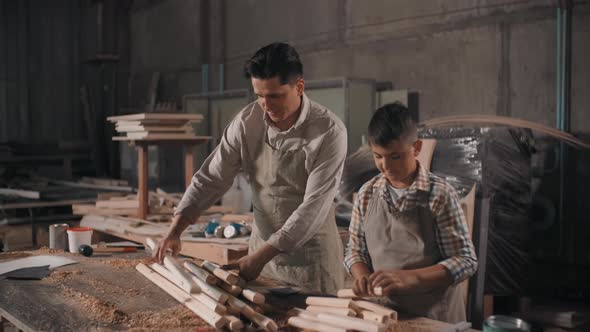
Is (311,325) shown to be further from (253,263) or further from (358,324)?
(253,263)

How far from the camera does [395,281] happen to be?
5.81ft

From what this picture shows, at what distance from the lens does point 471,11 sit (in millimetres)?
5316

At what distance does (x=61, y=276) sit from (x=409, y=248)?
59.5 inches

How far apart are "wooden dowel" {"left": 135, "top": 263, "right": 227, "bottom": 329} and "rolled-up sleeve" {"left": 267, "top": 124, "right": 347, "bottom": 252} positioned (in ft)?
1.26

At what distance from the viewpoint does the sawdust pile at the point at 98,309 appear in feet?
6.20

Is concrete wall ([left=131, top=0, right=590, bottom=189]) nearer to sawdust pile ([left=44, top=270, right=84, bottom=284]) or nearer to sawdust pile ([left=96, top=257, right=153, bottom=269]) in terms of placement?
sawdust pile ([left=96, top=257, right=153, bottom=269])

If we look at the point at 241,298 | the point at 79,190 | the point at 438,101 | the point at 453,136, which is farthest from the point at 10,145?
the point at 241,298

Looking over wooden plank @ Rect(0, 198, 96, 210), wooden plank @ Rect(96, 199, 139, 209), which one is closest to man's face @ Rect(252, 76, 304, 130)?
wooden plank @ Rect(96, 199, 139, 209)

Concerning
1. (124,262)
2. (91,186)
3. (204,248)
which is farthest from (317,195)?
(91,186)

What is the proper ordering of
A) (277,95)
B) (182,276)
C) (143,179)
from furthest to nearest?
(143,179) → (277,95) → (182,276)

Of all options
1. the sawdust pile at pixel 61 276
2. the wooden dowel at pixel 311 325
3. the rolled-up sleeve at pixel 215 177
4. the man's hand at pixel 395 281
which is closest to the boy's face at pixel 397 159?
the man's hand at pixel 395 281

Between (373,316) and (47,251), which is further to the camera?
(47,251)

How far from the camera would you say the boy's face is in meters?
1.88

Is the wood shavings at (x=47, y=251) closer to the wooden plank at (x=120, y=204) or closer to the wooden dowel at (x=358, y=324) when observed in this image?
the wooden plank at (x=120, y=204)
